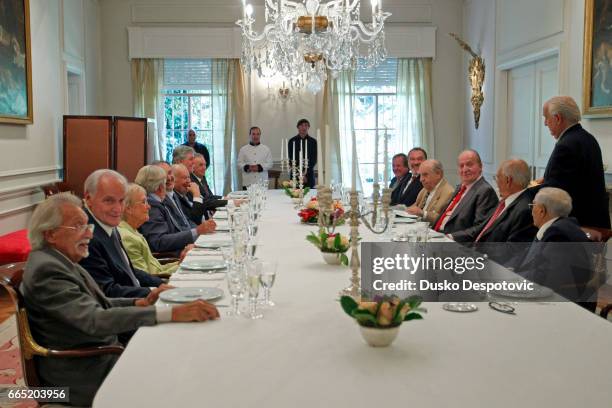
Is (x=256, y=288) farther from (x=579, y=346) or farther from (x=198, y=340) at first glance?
(x=579, y=346)

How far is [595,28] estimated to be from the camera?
5.94 m

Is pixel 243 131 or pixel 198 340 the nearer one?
pixel 198 340

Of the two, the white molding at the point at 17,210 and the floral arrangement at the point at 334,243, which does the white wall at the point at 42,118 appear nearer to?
the white molding at the point at 17,210

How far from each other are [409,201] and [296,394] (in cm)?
548

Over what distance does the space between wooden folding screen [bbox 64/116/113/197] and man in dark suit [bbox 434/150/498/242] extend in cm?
468

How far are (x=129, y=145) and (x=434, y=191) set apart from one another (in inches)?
173

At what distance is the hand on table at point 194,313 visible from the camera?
217cm

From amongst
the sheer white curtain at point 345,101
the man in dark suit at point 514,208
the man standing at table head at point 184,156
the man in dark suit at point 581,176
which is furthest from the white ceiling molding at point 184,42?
the man in dark suit at point 514,208

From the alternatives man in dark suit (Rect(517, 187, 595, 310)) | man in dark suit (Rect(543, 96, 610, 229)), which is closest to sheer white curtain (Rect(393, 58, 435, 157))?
man in dark suit (Rect(543, 96, 610, 229))

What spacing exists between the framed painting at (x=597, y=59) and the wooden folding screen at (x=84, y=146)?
17.5ft

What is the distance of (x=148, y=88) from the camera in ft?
33.0

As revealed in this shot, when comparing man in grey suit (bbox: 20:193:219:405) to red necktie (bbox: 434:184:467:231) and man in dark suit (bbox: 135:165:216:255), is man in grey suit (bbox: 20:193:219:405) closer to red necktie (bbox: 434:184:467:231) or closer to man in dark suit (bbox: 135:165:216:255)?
man in dark suit (bbox: 135:165:216:255)

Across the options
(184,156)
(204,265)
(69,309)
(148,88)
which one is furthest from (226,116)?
(69,309)

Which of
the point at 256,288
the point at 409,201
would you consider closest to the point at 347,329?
the point at 256,288
